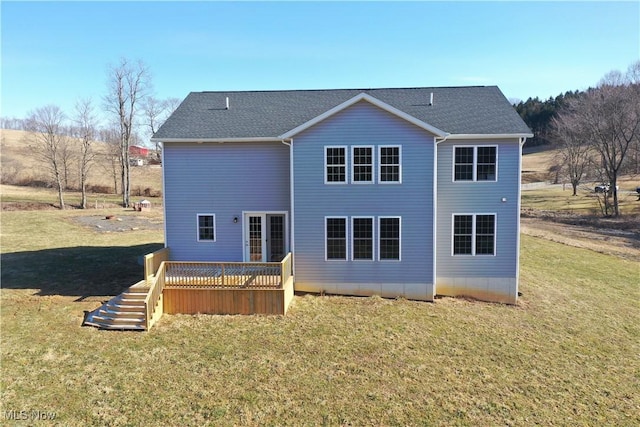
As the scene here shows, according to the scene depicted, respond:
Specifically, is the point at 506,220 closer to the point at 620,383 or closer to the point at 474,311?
the point at 474,311

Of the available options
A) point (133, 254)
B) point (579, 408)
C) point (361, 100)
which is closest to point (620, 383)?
point (579, 408)

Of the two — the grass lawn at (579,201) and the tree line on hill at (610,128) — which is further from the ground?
the tree line on hill at (610,128)

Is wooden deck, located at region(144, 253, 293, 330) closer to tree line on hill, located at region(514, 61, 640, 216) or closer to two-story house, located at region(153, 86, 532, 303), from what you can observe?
two-story house, located at region(153, 86, 532, 303)

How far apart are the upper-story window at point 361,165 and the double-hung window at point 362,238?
1.41 m

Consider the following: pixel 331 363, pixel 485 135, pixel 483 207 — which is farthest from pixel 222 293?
pixel 485 135

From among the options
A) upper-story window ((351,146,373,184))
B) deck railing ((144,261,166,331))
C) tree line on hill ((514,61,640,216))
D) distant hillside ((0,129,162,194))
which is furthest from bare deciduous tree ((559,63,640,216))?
distant hillside ((0,129,162,194))

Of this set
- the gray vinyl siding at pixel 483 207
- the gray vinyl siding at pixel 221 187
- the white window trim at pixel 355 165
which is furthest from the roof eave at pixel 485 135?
the gray vinyl siding at pixel 221 187

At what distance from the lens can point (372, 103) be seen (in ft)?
44.2

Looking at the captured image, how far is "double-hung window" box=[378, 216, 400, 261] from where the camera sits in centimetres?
1390

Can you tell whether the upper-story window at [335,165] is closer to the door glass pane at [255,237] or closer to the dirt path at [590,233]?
the door glass pane at [255,237]

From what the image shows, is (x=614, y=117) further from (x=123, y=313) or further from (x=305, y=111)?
(x=123, y=313)

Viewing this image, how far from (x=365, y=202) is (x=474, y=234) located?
169 inches

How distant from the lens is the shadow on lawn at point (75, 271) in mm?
14411

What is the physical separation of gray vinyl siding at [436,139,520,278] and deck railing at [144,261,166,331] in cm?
977
